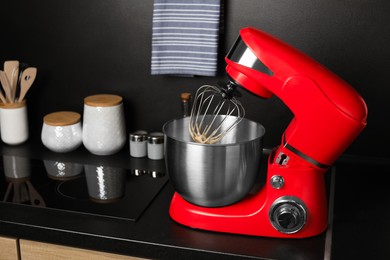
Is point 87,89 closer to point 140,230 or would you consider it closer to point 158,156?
point 158,156

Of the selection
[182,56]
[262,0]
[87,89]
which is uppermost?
[262,0]

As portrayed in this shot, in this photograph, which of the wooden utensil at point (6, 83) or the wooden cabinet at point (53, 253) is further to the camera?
the wooden utensil at point (6, 83)

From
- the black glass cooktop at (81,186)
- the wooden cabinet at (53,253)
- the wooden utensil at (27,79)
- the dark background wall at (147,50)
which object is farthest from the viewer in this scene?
the wooden utensil at (27,79)

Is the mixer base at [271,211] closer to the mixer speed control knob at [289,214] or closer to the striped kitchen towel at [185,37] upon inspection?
the mixer speed control knob at [289,214]

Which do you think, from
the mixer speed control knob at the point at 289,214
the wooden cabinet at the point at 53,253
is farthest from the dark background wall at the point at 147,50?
the wooden cabinet at the point at 53,253

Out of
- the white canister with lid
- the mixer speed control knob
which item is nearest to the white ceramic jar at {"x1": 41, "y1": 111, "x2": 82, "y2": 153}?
the white canister with lid

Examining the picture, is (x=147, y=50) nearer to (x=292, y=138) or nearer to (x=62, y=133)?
(x=62, y=133)

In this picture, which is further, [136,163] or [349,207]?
[136,163]

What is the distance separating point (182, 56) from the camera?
177 centimetres

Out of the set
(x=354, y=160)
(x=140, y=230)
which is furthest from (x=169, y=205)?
(x=354, y=160)

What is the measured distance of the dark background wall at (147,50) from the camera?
171cm

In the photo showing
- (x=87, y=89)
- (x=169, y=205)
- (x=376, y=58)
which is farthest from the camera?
(x=87, y=89)

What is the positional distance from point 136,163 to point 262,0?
670 mm

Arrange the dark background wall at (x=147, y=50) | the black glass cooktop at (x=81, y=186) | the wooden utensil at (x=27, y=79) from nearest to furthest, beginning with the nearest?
the black glass cooktop at (x=81, y=186) < the dark background wall at (x=147, y=50) < the wooden utensil at (x=27, y=79)
